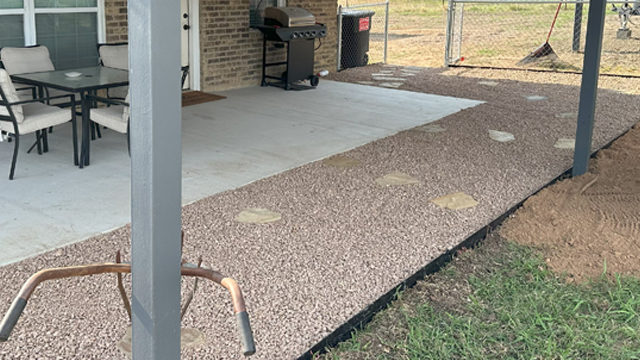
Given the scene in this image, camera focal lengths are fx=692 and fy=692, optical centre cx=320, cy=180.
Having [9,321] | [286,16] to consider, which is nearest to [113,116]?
[286,16]

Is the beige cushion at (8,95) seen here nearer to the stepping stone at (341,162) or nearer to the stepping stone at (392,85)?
the stepping stone at (341,162)

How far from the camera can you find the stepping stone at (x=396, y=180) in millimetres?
5884

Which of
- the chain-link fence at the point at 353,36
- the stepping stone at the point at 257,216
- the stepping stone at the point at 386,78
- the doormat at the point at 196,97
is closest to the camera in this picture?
the stepping stone at the point at 257,216

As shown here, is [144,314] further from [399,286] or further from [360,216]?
[360,216]

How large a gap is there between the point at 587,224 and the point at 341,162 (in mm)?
2326

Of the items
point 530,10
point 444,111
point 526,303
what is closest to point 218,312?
point 526,303

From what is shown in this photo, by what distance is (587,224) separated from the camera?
5.00m

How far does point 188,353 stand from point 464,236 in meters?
2.25

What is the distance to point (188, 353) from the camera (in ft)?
10.2

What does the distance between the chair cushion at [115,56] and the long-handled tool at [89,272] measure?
5.49m

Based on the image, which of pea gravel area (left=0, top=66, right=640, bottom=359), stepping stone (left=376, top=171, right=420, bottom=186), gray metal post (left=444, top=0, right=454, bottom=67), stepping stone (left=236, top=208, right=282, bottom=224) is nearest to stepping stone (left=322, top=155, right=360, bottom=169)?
pea gravel area (left=0, top=66, right=640, bottom=359)

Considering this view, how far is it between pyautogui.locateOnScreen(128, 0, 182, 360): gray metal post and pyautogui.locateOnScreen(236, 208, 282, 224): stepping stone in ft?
8.91

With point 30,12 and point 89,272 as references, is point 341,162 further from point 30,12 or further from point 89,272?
point 89,272

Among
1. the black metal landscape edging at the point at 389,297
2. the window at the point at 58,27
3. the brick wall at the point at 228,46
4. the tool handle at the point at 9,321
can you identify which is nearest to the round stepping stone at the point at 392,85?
the brick wall at the point at 228,46
